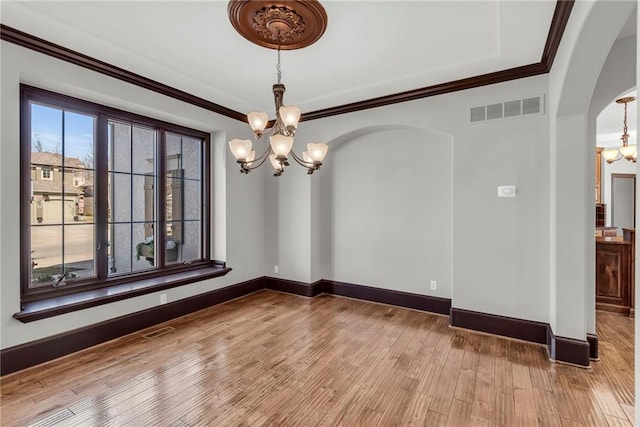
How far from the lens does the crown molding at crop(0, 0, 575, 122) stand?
2.47 metres

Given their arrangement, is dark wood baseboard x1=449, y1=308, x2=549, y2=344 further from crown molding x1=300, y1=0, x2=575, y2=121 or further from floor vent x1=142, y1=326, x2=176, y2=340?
floor vent x1=142, y1=326, x2=176, y2=340

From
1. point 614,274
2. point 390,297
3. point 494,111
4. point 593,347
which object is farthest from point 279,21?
point 614,274

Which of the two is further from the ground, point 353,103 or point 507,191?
point 353,103

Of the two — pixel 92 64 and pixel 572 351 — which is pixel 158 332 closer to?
pixel 92 64

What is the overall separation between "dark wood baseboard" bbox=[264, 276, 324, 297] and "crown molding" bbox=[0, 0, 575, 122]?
2650 mm

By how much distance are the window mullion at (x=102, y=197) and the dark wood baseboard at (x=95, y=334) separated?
60 cm

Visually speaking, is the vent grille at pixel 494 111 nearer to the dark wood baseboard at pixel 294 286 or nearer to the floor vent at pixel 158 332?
the dark wood baseboard at pixel 294 286

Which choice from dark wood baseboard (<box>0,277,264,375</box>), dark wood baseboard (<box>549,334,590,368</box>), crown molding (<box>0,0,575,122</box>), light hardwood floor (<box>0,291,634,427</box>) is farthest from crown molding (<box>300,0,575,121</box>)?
dark wood baseboard (<box>0,277,264,375</box>)

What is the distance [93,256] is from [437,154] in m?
4.36

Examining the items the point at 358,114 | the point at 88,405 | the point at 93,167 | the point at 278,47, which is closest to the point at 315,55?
the point at 278,47

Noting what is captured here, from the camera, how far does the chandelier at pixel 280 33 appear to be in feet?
7.15

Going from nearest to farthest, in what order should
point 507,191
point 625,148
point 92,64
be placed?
1. point 92,64
2. point 507,191
3. point 625,148

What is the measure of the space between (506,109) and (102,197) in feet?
15.1

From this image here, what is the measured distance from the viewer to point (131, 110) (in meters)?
3.60
